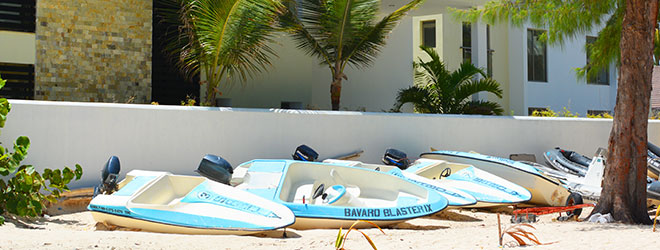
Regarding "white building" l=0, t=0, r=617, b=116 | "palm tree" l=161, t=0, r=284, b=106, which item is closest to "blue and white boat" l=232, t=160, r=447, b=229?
"palm tree" l=161, t=0, r=284, b=106

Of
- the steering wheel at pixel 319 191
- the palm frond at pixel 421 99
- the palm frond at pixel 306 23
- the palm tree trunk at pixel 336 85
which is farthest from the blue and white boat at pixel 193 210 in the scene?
the palm frond at pixel 421 99

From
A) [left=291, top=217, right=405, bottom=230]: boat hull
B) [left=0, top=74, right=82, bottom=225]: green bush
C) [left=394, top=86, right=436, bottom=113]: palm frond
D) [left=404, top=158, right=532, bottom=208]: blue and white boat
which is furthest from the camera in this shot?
[left=394, top=86, right=436, bottom=113]: palm frond

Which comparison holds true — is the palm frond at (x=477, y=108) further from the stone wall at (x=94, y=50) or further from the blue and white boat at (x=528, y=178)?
the stone wall at (x=94, y=50)

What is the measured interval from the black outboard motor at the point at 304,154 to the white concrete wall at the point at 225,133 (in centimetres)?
72

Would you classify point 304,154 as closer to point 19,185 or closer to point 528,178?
point 528,178

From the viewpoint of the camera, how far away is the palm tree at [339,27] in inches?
500

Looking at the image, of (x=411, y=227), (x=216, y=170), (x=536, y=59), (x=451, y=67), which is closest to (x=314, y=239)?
(x=411, y=227)

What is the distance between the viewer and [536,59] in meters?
24.8

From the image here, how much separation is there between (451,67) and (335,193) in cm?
1492

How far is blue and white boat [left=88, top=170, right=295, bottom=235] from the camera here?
7.24 metres

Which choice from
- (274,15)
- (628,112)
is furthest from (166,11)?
(628,112)

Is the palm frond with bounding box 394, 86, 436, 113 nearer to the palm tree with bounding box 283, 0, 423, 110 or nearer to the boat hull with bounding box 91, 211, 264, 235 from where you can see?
the palm tree with bounding box 283, 0, 423, 110

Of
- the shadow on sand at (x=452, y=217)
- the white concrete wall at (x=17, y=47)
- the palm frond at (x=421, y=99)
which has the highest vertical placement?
the white concrete wall at (x=17, y=47)

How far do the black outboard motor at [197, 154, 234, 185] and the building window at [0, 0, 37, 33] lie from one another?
241 inches
